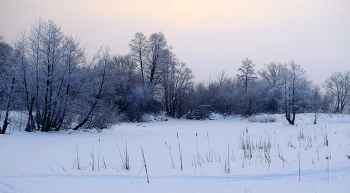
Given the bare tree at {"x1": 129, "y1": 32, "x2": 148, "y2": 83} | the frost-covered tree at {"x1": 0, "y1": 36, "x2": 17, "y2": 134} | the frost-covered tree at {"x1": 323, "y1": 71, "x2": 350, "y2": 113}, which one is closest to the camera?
the frost-covered tree at {"x1": 0, "y1": 36, "x2": 17, "y2": 134}

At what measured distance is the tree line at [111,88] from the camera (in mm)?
16875

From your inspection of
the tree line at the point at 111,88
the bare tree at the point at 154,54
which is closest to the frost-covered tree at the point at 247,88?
the tree line at the point at 111,88

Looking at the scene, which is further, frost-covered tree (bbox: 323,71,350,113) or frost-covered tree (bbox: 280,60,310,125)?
frost-covered tree (bbox: 323,71,350,113)

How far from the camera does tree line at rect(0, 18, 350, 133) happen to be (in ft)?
55.4

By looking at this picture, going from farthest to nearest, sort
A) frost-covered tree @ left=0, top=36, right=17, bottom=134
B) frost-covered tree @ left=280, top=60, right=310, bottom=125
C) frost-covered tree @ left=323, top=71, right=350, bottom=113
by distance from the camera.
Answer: frost-covered tree @ left=323, top=71, right=350, bottom=113 < frost-covered tree @ left=280, top=60, right=310, bottom=125 < frost-covered tree @ left=0, top=36, right=17, bottom=134

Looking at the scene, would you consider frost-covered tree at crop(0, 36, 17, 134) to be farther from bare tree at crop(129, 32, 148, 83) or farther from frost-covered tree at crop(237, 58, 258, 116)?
frost-covered tree at crop(237, 58, 258, 116)

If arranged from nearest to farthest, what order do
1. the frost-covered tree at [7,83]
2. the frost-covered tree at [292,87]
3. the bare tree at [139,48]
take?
the frost-covered tree at [7,83]
the frost-covered tree at [292,87]
the bare tree at [139,48]

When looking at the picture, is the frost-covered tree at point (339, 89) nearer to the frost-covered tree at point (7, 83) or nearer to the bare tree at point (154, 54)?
the bare tree at point (154, 54)

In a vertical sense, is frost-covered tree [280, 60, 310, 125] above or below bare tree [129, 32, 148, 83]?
below

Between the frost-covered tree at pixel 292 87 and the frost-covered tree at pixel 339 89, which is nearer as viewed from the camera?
the frost-covered tree at pixel 292 87

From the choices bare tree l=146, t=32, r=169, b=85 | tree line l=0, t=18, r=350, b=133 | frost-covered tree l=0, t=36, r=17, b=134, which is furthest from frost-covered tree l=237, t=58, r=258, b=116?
frost-covered tree l=0, t=36, r=17, b=134

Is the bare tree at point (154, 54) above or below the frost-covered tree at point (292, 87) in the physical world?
above

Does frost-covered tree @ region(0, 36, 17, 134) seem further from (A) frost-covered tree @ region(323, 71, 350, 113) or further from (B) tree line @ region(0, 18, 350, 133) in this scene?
(A) frost-covered tree @ region(323, 71, 350, 113)

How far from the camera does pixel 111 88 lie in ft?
66.3
